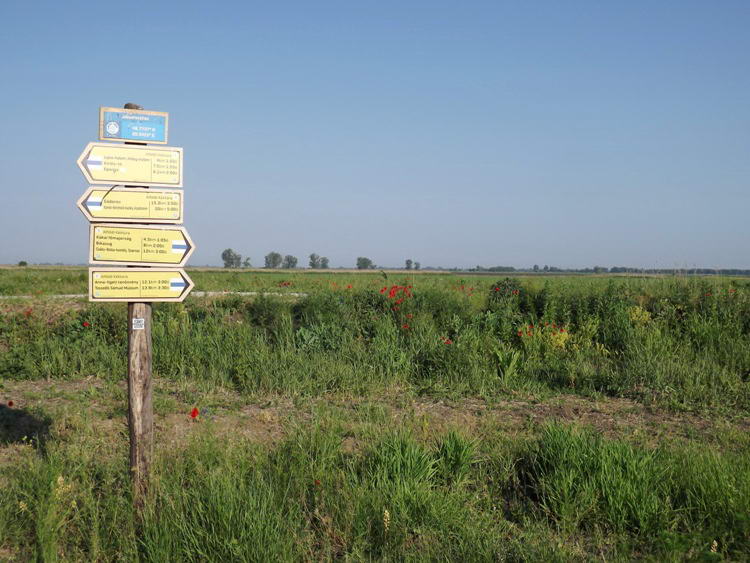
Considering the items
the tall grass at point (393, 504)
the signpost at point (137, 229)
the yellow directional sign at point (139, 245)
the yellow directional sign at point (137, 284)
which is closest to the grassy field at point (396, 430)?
the tall grass at point (393, 504)

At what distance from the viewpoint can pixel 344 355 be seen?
8.63m

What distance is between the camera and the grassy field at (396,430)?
3812 mm

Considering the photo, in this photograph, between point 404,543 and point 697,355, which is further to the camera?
point 697,355

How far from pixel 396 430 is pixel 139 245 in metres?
2.58

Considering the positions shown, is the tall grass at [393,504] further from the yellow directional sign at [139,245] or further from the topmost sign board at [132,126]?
the topmost sign board at [132,126]

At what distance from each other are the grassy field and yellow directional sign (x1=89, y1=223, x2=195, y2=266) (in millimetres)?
1644

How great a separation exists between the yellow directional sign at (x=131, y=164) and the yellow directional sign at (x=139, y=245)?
1.16 ft

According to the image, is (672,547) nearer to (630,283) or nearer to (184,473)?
(184,473)

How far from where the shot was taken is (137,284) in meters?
4.46

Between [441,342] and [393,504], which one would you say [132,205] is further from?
[441,342]

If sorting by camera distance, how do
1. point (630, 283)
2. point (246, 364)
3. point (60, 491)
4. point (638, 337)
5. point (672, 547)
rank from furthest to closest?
point (630, 283) → point (638, 337) → point (246, 364) → point (60, 491) → point (672, 547)

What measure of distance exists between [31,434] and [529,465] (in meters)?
4.98

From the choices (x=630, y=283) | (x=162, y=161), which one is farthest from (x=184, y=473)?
(x=630, y=283)

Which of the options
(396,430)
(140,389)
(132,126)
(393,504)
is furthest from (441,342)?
(132,126)
